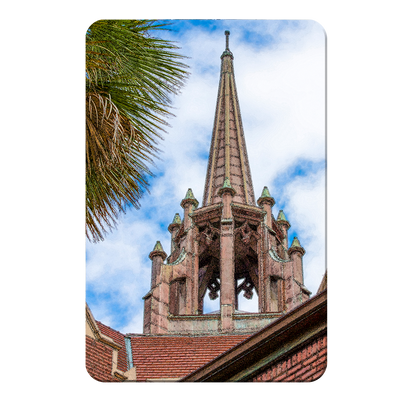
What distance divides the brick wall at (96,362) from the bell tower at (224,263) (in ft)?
57.9

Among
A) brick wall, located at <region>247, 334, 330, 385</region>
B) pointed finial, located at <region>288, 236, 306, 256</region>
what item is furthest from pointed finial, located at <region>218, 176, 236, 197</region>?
brick wall, located at <region>247, 334, 330, 385</region>

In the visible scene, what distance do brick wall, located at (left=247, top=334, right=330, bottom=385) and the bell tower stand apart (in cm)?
1665

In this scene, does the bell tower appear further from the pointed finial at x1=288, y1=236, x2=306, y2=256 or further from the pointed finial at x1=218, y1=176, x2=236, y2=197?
the pointed finial at x1=288, y1=236, x2=306, y2=256

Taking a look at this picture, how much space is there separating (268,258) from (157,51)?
21.5 meters

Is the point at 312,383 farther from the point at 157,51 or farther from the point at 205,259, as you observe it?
the point at 205,259

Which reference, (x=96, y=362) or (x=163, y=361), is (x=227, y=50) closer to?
(x=96, y=362)

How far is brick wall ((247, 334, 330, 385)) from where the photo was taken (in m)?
9.00

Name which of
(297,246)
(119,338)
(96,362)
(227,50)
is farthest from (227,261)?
Answer: (96,362)

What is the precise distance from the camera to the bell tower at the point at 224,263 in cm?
2830

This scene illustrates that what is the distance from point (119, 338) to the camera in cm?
1134

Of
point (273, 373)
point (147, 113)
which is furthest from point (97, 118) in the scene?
point (273, 373)

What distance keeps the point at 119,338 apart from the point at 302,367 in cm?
281

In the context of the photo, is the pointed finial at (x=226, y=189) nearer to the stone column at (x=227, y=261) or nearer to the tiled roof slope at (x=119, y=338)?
the stone column at (x=227, y=261)
